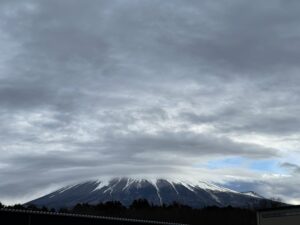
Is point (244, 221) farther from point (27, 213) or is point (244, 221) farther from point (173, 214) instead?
point (27, 213)

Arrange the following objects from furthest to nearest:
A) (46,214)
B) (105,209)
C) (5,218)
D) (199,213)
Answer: (105,209) → (199,213) → (46,214) → (5,218)

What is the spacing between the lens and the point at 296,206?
56.1 m

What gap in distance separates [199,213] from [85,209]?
36883 millimetres

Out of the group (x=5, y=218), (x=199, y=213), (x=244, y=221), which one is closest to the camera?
(x=5, y=218)

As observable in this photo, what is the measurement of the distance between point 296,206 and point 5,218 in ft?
96.1

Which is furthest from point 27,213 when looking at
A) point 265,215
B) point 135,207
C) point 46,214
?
point 135,207

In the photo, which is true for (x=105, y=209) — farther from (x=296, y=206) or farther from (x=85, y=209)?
(x=296, y=206)

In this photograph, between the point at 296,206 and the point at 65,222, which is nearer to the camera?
the point at 65,222

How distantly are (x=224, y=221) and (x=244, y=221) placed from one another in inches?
205

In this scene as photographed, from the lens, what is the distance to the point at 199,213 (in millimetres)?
149875

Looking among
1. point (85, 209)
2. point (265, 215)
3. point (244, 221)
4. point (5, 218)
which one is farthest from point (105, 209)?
point (5, 218)

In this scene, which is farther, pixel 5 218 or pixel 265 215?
pixel 265 215

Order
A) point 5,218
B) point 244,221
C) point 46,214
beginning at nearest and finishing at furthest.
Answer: point 5,218 < point 46,214 < point 244,221

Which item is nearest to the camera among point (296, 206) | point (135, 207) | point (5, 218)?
point (5, 218)
